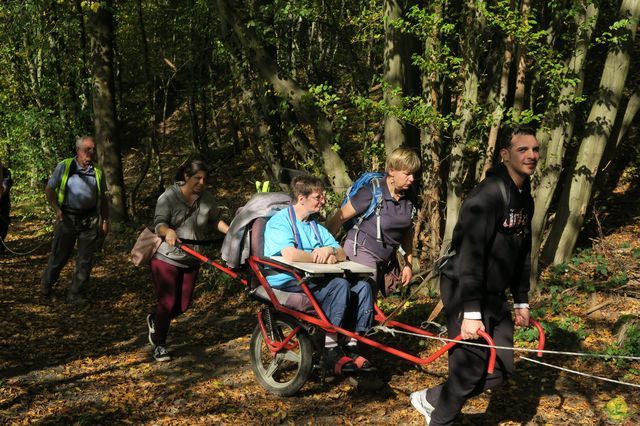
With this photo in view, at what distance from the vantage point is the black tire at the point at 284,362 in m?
5.61

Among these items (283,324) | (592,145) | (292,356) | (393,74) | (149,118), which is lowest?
(292,356)

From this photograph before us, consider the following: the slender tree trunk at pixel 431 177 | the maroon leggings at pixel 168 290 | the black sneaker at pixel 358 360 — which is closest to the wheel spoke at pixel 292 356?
the black sneaker at pixel 358 360

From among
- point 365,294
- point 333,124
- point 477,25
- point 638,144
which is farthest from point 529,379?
point 638,144

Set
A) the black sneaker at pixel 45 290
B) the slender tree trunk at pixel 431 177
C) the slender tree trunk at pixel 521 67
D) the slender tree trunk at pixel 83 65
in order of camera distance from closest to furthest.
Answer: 1. the slender tree trunk at pixel 521 67
2. the slender tree trunk at pixel 431 177
3. the black sneaker at pixel 45 290
4. the slender tree trunk at pixel 83 65

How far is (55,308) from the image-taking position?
9555 millimetres

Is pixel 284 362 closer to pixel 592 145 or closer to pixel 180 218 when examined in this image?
pixel 180 218

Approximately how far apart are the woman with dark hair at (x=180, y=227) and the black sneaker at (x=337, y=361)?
5.92ft

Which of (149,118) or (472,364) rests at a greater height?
(149,118)

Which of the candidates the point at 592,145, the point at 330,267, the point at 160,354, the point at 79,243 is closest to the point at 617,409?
the point at 330,267

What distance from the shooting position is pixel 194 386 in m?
6.26

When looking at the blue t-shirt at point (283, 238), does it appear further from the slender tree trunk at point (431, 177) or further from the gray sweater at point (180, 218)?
the slender tree trunk at point (431, 177)

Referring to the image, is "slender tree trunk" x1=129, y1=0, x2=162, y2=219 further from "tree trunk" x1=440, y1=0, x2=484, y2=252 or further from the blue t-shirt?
the blue t-shirt

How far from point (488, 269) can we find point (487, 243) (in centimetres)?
23

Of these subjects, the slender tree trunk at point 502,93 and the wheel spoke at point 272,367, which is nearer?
the wheel spoke at point 272,367
